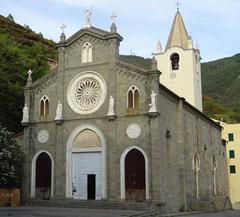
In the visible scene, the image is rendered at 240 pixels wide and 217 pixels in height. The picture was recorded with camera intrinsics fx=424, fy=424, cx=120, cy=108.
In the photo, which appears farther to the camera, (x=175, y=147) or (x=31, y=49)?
(x=31, y=49)

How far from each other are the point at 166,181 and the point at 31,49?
32.8 m

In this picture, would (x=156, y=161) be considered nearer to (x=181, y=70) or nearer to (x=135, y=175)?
(x=135, y=175)

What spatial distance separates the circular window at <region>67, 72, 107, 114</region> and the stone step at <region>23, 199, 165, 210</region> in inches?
278

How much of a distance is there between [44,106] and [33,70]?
16.4 meters

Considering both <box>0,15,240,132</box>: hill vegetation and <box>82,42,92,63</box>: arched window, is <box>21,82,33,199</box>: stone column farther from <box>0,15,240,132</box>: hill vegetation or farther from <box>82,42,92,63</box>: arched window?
<box>0,15,240,132</box>: hill vegetation

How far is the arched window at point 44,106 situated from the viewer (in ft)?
116

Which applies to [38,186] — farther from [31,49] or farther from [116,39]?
[31,49]

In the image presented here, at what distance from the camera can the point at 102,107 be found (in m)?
32.8

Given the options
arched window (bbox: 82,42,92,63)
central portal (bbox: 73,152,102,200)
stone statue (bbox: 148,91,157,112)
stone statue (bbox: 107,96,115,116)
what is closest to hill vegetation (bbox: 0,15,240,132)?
arched window (bbox: 82,42,92,63)

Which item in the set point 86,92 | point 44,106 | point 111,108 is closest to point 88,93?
point 86,92

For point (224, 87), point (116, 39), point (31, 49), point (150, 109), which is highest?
point (224, 87)

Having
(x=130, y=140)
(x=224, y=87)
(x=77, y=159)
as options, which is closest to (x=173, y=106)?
(x=130, y=140)

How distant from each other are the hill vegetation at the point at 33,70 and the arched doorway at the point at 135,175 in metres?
7.69

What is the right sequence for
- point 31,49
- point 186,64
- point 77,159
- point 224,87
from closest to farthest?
point 77,159, point 186,64, point 31,49, point 224,87
